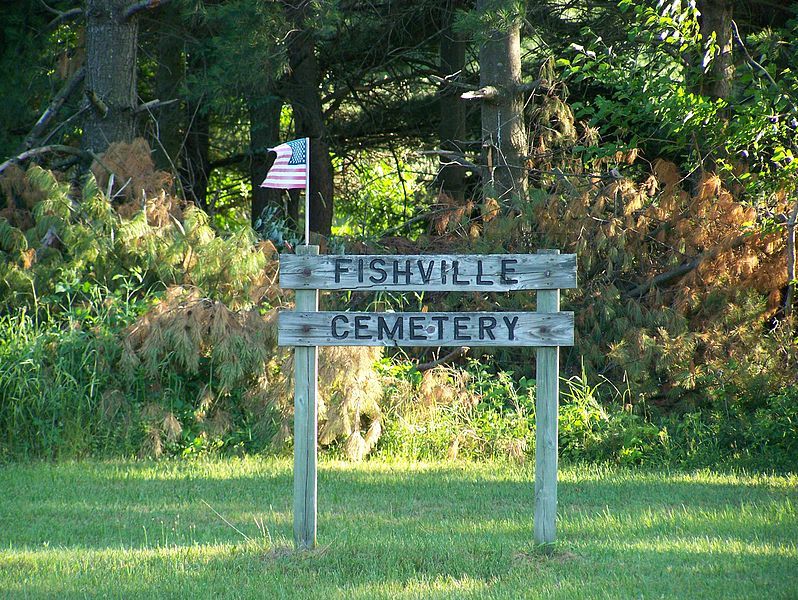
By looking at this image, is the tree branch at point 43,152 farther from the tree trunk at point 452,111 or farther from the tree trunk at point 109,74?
the tree trunk at point 452,111

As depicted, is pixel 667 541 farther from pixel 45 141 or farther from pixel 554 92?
pixel 45 141

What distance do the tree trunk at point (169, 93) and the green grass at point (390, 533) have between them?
784cm

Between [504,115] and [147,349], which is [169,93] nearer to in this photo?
[504,115]

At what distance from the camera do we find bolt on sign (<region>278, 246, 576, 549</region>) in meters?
5.85

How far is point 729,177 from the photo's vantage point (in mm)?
10883

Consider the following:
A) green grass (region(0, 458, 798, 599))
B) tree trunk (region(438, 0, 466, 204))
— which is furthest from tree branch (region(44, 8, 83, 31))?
green grass (region(0, 458, 798, 599))

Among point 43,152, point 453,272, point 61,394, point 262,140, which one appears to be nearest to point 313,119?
point 262,140

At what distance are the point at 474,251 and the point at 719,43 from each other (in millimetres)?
3867

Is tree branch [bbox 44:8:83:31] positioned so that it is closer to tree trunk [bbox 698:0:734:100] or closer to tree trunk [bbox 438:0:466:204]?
tree trunk [bbox 438:0:466:204]

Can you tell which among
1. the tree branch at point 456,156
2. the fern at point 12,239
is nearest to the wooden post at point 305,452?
the fern at point 12,239

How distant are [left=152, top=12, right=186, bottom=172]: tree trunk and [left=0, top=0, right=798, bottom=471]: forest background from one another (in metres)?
0.27

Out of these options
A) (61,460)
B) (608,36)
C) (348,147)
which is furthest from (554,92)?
(61,460)

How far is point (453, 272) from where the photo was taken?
5.89 meters

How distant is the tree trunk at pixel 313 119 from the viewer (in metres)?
14.7
